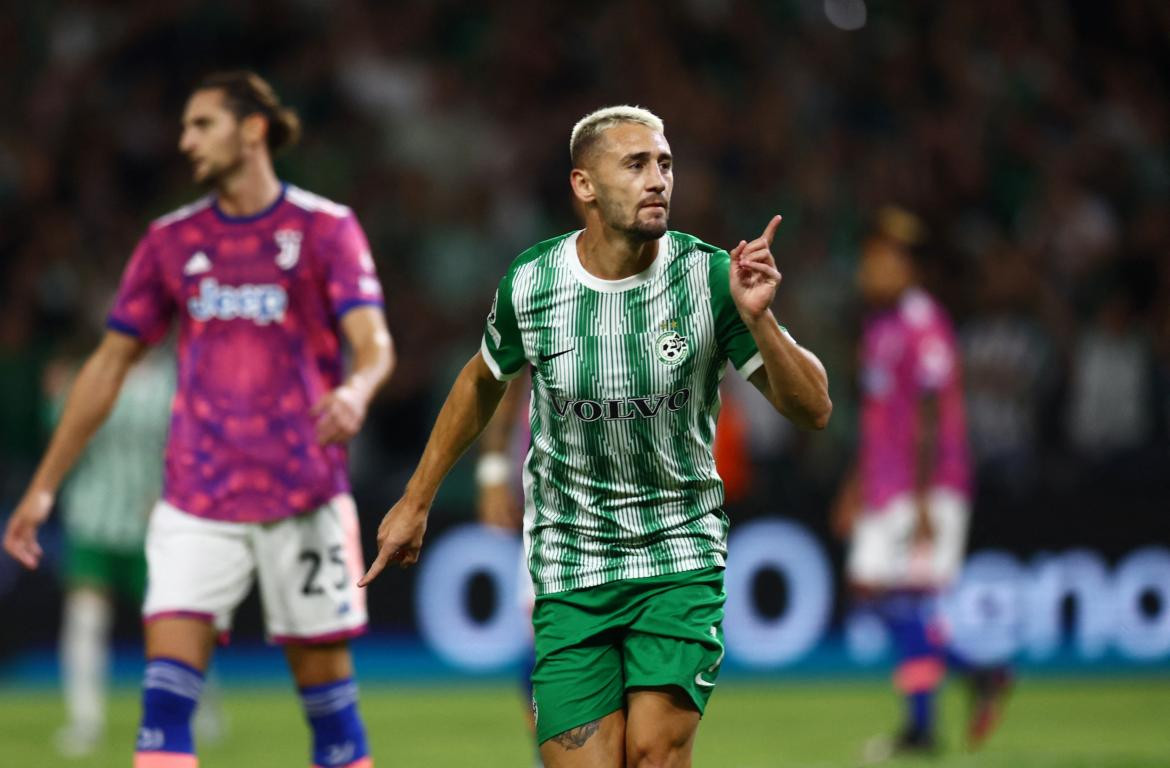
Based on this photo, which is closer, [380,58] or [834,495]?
[834,495]

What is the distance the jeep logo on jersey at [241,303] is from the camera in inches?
233

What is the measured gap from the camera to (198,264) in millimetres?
5984

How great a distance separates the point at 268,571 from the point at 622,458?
1.68 m

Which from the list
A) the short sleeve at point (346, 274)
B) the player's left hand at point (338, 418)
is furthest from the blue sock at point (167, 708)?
the short sleeve at point (346, 274)

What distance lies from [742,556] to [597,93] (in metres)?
4.92

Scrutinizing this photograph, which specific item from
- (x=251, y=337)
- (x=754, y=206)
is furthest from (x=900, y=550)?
(x=754, y=206)

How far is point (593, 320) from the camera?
188 inches

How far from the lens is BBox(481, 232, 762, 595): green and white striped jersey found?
4.74m

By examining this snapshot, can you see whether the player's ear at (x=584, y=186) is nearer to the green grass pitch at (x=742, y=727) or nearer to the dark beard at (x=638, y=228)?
the dark beard at (x=638, y=228)

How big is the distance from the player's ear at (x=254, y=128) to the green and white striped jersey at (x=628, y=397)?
1.65m

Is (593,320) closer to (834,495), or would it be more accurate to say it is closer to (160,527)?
(160,527)

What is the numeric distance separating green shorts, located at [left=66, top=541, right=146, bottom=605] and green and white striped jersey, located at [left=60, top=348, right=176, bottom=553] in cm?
4

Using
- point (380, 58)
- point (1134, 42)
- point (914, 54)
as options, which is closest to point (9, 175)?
point (380, 58)

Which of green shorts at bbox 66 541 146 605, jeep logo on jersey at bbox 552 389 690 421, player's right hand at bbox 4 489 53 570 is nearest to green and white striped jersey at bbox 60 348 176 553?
green shorts at bbox 66 541 146 605
